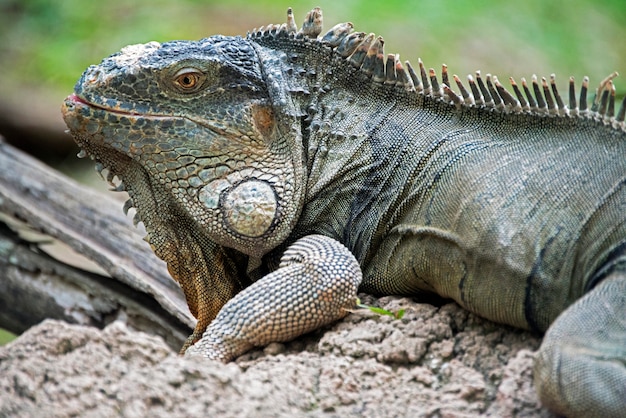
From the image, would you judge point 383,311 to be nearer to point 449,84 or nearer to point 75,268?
point 449,84

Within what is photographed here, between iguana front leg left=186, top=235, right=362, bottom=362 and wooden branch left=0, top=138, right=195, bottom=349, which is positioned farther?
wooden branch left=0, top=138, right=195, bottom=349

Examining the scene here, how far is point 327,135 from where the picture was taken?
189 inches

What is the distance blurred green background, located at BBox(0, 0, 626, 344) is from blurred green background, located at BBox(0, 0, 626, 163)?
0.06 feet

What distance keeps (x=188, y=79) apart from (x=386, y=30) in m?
8.08

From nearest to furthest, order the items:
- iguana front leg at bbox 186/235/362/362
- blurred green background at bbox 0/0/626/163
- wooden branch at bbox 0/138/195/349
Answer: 1. iguana front leg at bbox 186/235/362/362
2. wooden branch at bbox 0/138/195/349
3. blurred green background at bbox 0/0/626/163

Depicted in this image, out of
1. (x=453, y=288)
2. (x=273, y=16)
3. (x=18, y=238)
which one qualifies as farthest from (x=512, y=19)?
(x=453, y=288)

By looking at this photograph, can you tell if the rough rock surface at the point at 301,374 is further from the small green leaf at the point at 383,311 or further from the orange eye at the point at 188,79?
the orange eye at the point at 188,79

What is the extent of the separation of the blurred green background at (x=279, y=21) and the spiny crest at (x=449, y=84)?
276 inches

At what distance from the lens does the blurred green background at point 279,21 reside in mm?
11773

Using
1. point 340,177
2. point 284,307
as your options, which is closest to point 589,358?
point 284,307

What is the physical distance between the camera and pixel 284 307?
421cm

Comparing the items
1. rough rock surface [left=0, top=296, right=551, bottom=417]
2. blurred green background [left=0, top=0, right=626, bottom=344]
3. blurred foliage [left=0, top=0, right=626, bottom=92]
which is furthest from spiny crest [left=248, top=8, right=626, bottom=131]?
blurred foliage [left=0, top=0, right=626, bottom=92]

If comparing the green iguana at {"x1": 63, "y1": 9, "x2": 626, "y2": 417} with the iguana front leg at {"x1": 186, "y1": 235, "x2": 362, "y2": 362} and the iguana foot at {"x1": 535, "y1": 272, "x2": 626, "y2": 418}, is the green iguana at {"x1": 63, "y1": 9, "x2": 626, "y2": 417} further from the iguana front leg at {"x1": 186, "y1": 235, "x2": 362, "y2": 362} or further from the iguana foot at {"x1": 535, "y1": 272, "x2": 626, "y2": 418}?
the iguana foot at {"x1": 535, "y1": 272, "x2": 626, "y2": 418}

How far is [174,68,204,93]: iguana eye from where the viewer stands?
15.5 ft
